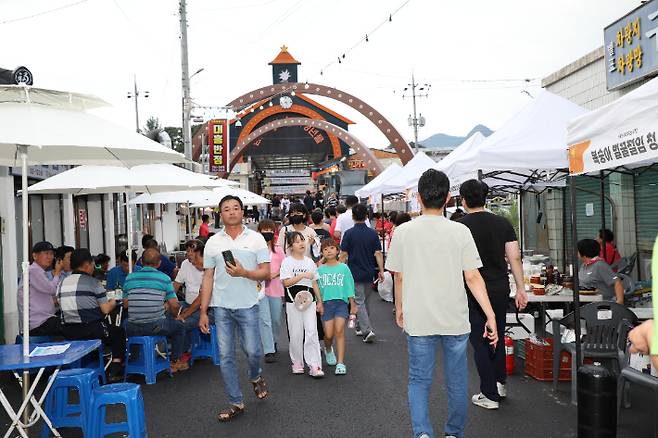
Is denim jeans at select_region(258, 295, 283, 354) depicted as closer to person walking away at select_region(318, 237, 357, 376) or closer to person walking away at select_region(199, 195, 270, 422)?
person walking away at select_region(318, 237, 357, 376)

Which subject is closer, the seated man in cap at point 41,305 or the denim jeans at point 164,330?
the seated man in cap at point 41,305

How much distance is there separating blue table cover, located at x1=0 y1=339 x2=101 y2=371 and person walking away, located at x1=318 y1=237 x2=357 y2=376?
9.08 ft

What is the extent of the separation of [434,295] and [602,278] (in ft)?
11.5

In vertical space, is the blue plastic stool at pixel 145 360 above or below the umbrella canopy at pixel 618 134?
below

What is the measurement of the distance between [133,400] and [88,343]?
27.7 inches

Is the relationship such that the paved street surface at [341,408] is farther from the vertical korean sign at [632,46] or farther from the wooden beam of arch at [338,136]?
the wooden beam of arch at [338,136]

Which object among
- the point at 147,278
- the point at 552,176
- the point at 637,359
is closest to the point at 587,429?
the point at 637,359

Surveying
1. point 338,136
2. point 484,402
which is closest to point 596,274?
point 484,402

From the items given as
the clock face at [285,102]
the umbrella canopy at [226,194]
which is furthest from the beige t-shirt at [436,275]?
the clock face at [285,102]

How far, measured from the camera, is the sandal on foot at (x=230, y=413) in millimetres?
5559

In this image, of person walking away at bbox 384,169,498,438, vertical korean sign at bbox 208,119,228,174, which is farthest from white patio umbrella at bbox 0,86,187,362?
vertical korean sign at bbox 208,119,228,174

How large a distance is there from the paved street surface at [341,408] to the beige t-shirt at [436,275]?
129cm

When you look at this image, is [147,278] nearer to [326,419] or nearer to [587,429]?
[326,419]

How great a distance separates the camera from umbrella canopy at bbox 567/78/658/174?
4.13 m
